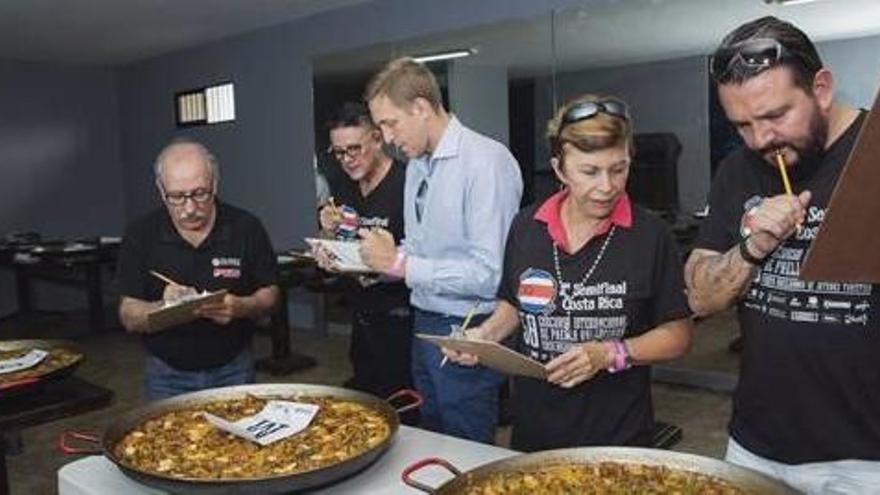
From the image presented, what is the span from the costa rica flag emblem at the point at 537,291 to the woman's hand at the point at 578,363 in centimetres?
11

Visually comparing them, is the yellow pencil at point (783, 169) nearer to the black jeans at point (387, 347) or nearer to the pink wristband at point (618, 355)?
the pink wristband at point (618, 355)

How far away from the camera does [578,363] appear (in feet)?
4.66

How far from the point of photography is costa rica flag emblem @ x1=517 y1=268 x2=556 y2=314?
1528mm

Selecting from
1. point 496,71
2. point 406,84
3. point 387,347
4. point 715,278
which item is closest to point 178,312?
point 406,84

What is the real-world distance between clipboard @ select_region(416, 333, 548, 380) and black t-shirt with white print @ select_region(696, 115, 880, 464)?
0.39 metres

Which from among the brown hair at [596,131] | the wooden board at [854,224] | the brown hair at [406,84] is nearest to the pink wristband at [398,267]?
the brown hair at [406,84]

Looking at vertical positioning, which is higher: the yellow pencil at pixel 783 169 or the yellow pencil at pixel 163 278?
the yellow pencil at pixel 783 169

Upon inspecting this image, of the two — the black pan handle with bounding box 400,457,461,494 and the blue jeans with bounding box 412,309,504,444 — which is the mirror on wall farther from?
the black pan handle with bounding box 400,457,461,494

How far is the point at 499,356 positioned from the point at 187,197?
113cm

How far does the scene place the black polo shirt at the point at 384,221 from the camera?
8.46 feet

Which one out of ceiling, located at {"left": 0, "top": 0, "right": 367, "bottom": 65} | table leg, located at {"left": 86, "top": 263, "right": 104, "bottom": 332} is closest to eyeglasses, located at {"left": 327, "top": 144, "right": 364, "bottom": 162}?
ceiling, located at {"left": 0, "top": 0, "right": 367, "bottom": 65}

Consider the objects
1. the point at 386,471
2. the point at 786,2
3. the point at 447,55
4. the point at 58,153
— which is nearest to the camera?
the point at 386,471

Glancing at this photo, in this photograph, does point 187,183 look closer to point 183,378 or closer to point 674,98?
point 183,378

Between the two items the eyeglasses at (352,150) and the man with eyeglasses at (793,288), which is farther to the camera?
the eyeglasses at (352,150)
